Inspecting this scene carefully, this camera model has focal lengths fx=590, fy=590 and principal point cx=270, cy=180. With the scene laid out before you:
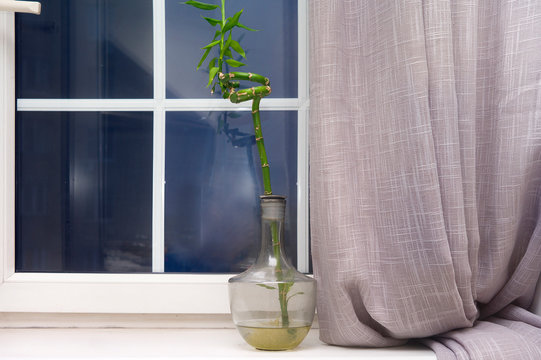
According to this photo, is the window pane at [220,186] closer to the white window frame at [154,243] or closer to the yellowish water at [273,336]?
the white window frame at [154,243]

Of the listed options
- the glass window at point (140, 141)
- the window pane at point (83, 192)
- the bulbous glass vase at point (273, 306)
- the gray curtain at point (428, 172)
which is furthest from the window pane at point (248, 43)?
the bulbous glass vase at point (273, 306)

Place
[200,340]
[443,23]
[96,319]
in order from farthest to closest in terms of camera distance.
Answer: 1. [96,319]
2. [200,340]
3. [443,23]

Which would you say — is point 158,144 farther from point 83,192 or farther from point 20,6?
point 20,6

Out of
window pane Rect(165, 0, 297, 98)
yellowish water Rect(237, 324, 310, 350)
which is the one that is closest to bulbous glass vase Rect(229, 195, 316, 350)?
yellowish water Rect(237, 324, 310, 350)

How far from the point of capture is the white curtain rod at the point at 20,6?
1247 mm

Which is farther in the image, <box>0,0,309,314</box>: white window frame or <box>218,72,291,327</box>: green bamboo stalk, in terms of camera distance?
<box>0,0,309,314</box>: white window frame

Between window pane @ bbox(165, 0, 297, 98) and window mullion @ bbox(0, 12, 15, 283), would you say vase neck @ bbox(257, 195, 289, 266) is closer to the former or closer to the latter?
window pane @ bbox(165, 0, 297, 98)

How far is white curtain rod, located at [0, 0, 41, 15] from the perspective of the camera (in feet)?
4.09

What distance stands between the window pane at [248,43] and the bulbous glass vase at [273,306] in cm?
48

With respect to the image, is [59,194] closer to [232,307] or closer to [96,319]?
[96,319]

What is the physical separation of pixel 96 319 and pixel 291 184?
54cm

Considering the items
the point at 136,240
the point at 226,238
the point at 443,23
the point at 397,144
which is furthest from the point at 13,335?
the point at 443,23

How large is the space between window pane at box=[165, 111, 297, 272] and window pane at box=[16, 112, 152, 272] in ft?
0.23

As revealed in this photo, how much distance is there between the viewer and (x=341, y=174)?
43.3 inches
